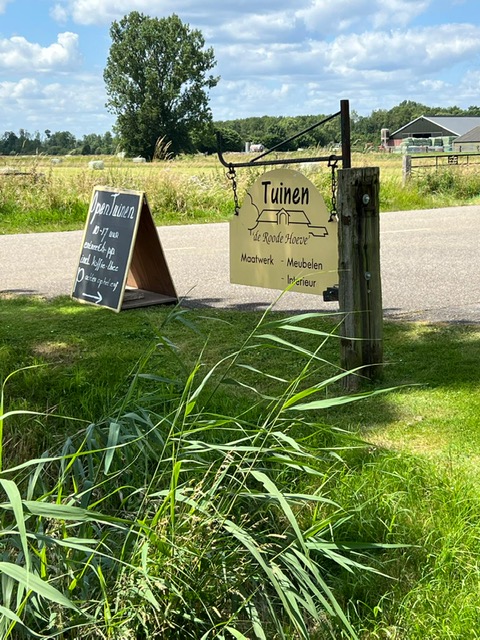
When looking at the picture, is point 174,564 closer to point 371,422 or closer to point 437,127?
point 371,422

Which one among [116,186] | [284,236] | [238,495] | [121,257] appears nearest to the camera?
[238,495]

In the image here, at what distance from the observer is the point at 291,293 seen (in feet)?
27.9

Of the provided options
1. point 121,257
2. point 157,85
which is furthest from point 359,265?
point 157,85

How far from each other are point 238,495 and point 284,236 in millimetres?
3278

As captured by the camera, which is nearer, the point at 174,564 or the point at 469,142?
the point at 174,564

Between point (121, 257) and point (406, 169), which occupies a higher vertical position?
point (406, 169)

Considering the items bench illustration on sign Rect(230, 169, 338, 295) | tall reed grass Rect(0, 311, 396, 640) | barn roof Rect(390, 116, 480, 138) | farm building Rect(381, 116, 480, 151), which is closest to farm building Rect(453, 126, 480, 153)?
farm building Rect(381, 116, 480, 151)

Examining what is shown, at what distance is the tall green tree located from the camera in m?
78.1

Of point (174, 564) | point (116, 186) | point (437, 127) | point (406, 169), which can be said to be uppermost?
point (437, 127)

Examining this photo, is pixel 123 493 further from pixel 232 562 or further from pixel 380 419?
pixel 380 419

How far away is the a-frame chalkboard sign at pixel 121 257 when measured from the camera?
7680 mm

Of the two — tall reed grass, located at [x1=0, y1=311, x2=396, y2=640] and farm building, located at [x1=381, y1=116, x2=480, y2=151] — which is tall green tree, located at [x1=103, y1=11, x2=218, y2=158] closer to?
farm building, located at [x1=381, y1=116, x2=480, y2=151]

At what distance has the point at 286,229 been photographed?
18.6ft

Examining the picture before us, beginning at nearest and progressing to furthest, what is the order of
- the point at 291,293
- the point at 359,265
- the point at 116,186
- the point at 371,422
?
the point at 371,422 < the point at 359,265 < the point at 291,293 < the point at 116,186
